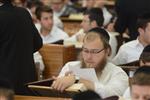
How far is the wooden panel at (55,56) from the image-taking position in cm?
608

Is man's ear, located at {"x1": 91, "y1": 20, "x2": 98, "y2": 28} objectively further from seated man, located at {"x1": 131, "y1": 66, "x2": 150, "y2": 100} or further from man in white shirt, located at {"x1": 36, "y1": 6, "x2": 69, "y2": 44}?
seated man, located at {"x1": 131, "y1": 66, "x2": 150, "y2": 100}

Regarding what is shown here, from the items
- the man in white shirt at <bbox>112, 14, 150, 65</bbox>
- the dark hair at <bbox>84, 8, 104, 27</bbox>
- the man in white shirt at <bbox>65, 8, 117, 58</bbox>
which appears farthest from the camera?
the dark hair at <bbox>84, 8, 104, 27</bbox>

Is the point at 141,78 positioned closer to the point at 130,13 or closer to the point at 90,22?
the point at 90,22

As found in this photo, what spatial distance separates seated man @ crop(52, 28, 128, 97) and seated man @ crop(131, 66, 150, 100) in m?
0.92

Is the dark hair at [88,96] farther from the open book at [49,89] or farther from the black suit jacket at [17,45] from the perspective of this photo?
the black suit jacket at [17,45]

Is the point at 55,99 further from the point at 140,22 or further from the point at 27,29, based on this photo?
the point at 140,22

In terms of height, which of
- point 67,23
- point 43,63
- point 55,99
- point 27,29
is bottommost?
point 67,23

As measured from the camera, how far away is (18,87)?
4883mm

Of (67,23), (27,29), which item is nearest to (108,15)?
(67,23)

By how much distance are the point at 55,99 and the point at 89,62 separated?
0.53 meters

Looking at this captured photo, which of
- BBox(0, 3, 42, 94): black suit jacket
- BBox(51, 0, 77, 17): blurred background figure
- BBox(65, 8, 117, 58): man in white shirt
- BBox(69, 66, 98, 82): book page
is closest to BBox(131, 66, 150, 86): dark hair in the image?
BBox(69, 66, 98, 82): book page

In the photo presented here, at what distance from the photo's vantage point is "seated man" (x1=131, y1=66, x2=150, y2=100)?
3.29 metres

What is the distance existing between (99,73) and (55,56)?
166 centimetres

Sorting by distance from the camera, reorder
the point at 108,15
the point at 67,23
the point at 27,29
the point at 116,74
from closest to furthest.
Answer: the point at 116,74 < the point at 27,29 < the point at 108,15 < the point at 67,23
